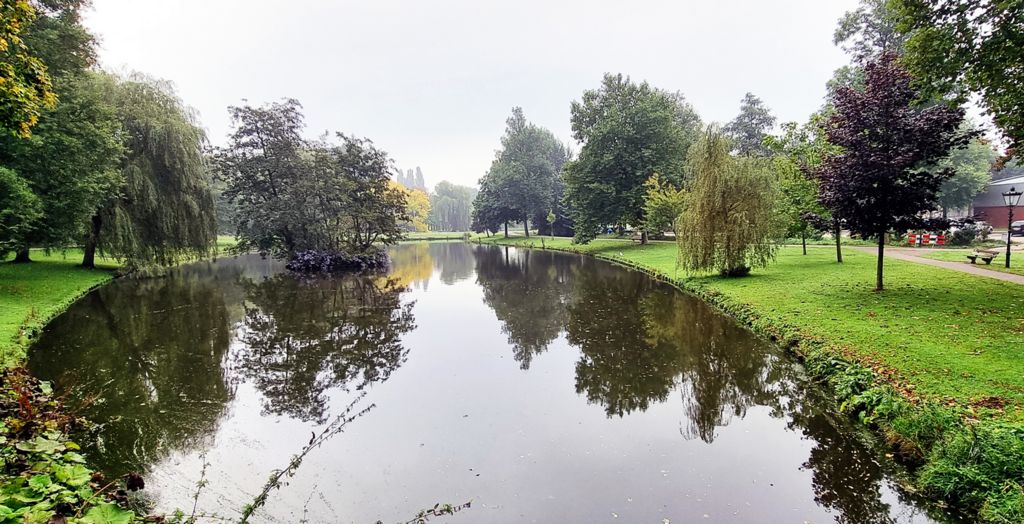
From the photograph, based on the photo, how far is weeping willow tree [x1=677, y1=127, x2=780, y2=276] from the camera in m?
17.5

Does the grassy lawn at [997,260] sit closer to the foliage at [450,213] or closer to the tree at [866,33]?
the tree at [866,33]

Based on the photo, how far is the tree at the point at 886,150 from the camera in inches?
451

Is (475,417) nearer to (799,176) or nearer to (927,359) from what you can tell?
(927,359)

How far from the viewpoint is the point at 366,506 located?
207 inches

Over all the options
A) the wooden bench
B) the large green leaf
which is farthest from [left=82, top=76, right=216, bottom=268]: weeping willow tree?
the wooden bench

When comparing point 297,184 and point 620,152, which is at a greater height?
point 620,152

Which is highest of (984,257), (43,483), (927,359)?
(984,257)

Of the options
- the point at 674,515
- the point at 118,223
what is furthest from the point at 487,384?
the point at 118,223

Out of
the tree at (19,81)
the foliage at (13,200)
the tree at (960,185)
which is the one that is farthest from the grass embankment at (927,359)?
the tree at (960,185)

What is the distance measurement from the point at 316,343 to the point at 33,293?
12.3 metres

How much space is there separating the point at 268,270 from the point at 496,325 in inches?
898

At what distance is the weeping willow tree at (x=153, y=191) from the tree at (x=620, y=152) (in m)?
26.6

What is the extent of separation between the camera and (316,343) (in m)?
12.0

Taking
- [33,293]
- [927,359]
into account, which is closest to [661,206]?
[927,359]
